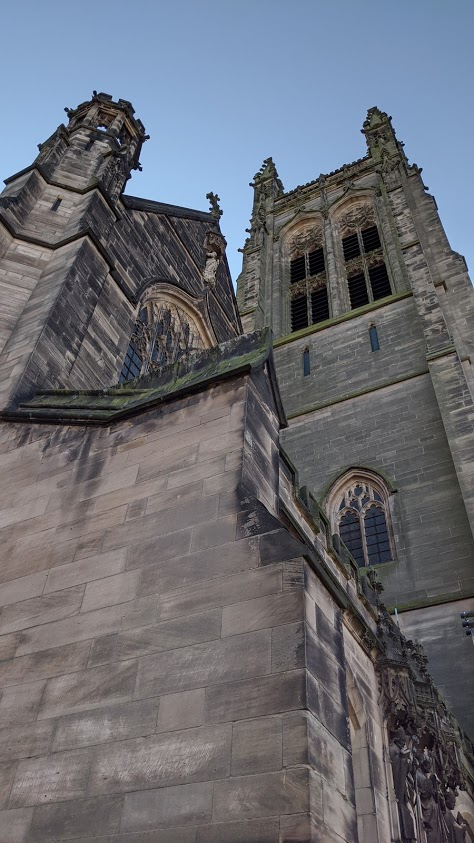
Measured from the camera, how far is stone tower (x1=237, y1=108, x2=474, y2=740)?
49.8 feet

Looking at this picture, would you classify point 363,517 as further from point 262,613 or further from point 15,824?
point 15,824

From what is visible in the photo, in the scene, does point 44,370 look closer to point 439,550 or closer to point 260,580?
point 260,580

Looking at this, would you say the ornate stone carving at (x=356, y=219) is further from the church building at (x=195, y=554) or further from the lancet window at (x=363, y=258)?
the church building at (x=195, y=554)

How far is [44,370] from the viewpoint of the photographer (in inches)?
345

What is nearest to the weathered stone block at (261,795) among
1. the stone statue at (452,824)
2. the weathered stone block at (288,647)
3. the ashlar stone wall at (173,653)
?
the ashlar stone wall at (173,653)

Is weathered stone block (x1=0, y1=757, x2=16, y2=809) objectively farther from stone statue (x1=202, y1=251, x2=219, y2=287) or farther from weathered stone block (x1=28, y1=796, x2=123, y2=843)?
stone statue (x1=202, y1=251, x2=219, y2=287)

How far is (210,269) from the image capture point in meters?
16.5

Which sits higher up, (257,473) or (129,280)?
(129,280)

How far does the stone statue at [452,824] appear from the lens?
388 inches

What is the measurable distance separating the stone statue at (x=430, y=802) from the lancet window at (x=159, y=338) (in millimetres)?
6974

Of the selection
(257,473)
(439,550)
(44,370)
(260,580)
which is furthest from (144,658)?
(439,550)

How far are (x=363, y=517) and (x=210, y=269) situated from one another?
7.01m

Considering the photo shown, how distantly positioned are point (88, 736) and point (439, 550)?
39.5ft

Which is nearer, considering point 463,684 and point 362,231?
point 463,684
